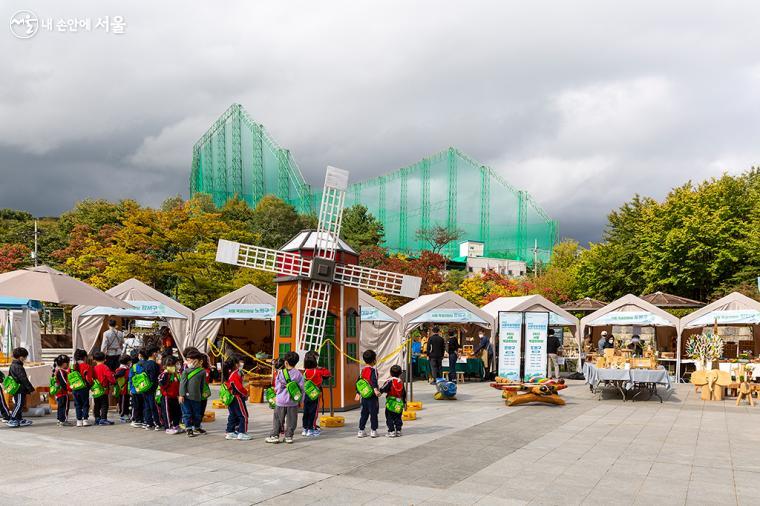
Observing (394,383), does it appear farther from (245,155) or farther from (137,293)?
(245,155)

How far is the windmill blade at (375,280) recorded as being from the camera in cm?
Result: 1343

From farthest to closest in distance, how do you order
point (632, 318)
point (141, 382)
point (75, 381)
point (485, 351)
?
point (485, 351), point (632, 318), point (75, 381), point (141, 382)

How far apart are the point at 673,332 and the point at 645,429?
1831 cm

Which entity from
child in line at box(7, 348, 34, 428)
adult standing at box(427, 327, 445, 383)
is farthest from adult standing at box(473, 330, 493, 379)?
child in line at box(7, 348, 34, 428)

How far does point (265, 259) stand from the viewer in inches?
525

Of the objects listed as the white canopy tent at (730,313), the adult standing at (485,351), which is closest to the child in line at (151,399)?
the adult standing at (485,351)

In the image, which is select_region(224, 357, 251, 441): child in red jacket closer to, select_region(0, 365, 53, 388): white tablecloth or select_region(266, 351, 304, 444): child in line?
select_region(266, 351, 304, 444): child in line

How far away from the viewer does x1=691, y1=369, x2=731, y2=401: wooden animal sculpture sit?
51.8 ft

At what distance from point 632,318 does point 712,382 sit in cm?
603

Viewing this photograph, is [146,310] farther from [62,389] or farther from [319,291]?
[62,389]

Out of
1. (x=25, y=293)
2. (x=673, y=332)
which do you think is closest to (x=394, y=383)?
(x=25, y=293)

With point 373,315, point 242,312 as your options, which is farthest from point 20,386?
point 373,315

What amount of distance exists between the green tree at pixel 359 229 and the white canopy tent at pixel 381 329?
30401 millimetres

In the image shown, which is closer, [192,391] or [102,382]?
[192,391]
